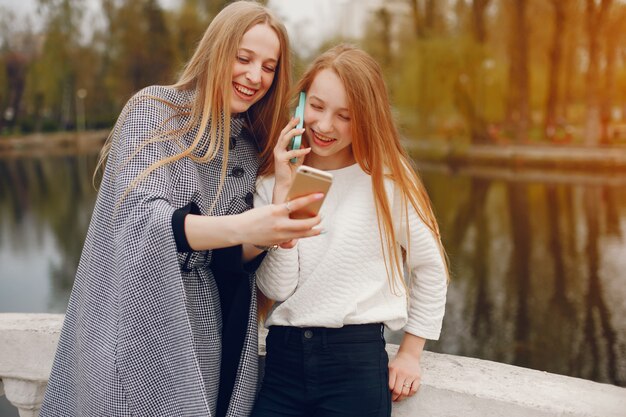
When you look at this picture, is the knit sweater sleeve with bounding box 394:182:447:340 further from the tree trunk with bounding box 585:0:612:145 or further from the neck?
the tree trunk with bounding box 585:0:612:145

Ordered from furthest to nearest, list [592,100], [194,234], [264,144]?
[592,100]
[264,144]
[194,234]

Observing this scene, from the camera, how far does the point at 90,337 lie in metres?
1.26

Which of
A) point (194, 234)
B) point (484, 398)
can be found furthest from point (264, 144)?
point (484, 398)

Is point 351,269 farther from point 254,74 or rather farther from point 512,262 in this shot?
point 512,262

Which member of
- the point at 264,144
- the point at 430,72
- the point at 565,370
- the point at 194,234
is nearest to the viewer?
the point at 194,234

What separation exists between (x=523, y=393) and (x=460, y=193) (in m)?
15.4

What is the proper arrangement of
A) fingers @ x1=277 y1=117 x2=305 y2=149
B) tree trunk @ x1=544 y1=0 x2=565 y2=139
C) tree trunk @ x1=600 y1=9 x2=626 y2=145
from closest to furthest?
fingers @ x1=277 y1=117 x2=305 y2=149, tree trunk @ x1=600 y1=9 x2=626 y2=145, tree trunk @ x1=544 y1=0 x2=565 y2=139

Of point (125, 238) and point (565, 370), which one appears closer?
point (125, 238)

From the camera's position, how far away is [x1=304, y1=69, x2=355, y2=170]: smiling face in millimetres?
1344

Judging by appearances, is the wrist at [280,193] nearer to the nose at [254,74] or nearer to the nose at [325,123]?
the nose at [325,123]

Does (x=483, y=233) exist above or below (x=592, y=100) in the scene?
below

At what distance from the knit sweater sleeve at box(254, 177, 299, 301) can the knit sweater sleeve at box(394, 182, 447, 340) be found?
0.81ft

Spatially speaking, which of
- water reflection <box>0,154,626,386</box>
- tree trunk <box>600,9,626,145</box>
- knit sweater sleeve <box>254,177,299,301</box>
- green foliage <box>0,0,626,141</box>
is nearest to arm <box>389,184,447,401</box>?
knit sweater sleeve <box>254,177,299,301</box>

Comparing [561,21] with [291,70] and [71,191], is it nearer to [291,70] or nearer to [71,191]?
[71,191]
